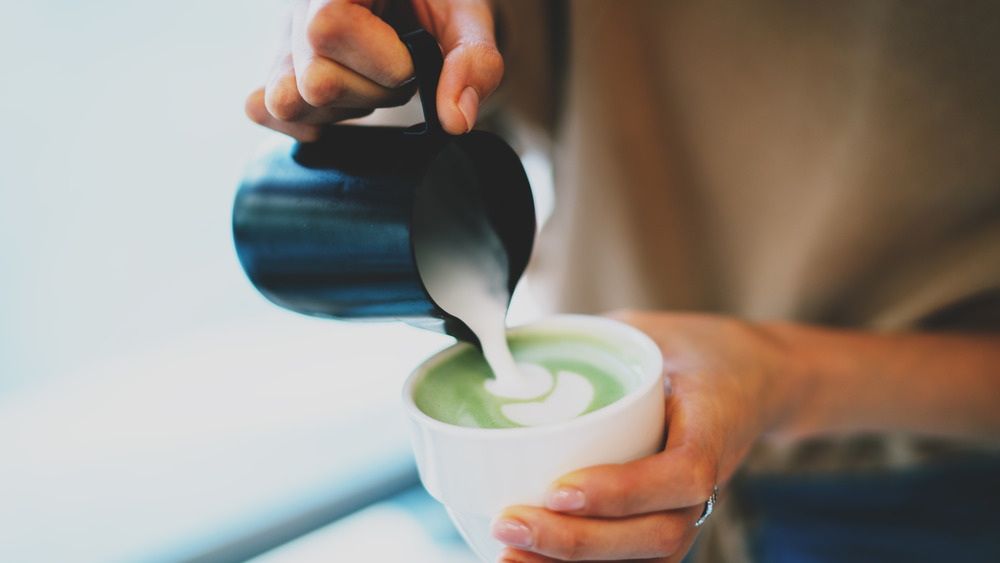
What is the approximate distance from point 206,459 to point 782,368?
98 centimetres

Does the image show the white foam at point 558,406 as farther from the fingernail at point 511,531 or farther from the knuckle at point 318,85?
the knuckle at point 318,85

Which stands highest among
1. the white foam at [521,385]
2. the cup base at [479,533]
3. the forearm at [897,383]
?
the white foam at [521,385]

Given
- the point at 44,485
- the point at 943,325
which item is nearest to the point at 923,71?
the point at 943,325

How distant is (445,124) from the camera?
51 cm

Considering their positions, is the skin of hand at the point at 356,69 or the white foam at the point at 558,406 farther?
the white foam at the point at 558,406

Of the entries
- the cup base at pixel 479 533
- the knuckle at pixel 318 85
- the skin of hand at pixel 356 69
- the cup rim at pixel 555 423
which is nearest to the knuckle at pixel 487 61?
the skin of hand at pixel 356 69

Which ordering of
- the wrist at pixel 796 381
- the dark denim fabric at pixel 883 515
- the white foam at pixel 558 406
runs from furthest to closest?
the dark denim fabric at pixel 883 515 → the wrist at pixel 796 381 → the white foam at pixel 558 406

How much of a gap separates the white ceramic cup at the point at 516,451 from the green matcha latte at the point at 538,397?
5 cm

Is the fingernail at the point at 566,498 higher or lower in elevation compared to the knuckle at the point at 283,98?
lower

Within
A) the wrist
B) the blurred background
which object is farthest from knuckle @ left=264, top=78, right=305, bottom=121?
the wrist

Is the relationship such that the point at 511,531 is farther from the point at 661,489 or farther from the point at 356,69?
the point at 356,69

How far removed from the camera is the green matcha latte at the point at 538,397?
616 mm

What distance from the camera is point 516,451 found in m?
0.50

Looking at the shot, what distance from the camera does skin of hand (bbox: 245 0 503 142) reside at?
51 centimetres
